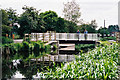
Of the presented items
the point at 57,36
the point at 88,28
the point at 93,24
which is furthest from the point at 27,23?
the point at 93,24

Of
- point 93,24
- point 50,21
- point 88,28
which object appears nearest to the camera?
point 50,21

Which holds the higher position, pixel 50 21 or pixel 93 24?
pixel 50 21

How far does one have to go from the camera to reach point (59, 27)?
40.5m

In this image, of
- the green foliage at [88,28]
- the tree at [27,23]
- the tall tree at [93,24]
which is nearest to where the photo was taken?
the tree at [27,23]

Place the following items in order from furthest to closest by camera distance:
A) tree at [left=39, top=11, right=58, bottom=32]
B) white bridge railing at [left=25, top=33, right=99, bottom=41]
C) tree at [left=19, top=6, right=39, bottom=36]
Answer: tree at [left=39, top=11, right=58, bottom=32], tree at [left=19, top=6, right=39, bottom=36], white bridge railing at [left=25, top=33, right=99, bottom=41]

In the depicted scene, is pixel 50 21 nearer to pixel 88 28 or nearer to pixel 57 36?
pixel 88 28

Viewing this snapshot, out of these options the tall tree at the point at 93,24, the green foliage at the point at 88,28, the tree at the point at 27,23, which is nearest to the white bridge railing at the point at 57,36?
the tree at the point at 27,23

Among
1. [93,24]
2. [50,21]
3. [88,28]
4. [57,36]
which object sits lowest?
[57,36]

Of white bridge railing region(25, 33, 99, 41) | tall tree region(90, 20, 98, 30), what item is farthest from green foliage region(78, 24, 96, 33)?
white bridge railing region(25, 33, 99, 41)

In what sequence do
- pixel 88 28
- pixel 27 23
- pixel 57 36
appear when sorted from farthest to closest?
pixel 88 28 < pixel 27 23 < pixel 57 36

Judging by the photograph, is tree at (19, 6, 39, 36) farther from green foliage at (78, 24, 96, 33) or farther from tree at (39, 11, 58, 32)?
green foliage at (78, 24, 96, 33)

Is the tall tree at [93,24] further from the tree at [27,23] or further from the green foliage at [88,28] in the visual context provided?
the tree at [27,23]

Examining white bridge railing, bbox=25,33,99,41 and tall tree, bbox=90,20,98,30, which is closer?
white bridge railing, bbox=25,33,99,41

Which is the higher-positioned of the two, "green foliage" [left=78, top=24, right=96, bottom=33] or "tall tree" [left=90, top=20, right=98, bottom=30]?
"tall tree" [left=90, top=20, right=98, bottom=30]
